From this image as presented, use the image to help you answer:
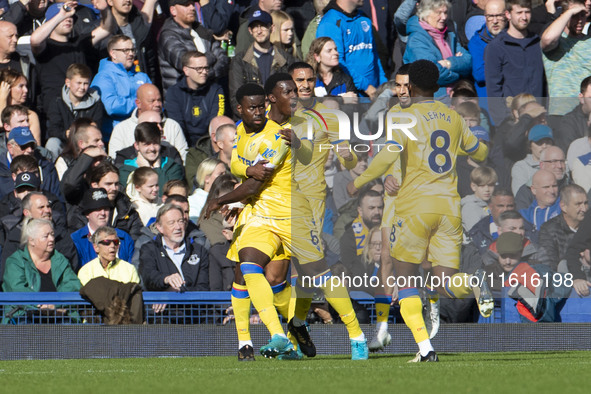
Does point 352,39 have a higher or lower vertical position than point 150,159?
higher

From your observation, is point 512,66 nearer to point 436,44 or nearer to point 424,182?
point 436,44

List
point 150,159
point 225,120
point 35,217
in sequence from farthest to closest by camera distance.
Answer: point 225,120
point 150,159
point 35,217

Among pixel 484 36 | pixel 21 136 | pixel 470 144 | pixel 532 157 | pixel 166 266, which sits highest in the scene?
pixel 484 36

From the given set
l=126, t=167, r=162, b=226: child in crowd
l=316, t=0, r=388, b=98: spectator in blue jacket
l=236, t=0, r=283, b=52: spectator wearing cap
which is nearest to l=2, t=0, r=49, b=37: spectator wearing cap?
l=236, t=0, r=283, b=52: spectator wearing cap

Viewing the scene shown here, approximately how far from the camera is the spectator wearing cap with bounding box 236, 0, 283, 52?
1476cm

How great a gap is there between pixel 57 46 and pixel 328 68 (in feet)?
11.3

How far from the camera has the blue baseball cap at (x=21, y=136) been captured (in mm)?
12648

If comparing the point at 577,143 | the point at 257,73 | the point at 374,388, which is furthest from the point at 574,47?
the point at 374,388

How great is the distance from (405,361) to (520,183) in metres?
3.28

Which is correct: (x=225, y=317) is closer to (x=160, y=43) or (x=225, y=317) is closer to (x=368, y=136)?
(x=368, y=136)

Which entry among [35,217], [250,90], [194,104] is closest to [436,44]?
[194,104]

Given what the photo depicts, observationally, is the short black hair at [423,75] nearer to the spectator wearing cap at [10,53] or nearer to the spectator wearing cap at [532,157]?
the spectator wearing cap at [532,157]

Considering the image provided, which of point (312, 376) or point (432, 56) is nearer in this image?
point (312, 376)

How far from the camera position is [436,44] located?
14430 mm
